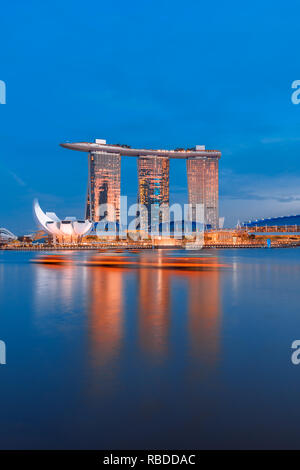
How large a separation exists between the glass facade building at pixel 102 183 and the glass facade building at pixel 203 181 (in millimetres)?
38314

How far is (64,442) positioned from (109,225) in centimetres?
11911

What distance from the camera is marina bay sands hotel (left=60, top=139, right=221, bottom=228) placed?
16850 centimetres

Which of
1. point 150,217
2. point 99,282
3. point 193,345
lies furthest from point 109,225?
point 193,345

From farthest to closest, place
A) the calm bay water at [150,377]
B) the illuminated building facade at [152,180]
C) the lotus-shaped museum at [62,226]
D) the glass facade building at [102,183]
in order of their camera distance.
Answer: the illuminated building facade at [152,180] < the glass facade building at [102,183] < the lotus-shaped museum at [62,226] < the calm bay water at [150,377]

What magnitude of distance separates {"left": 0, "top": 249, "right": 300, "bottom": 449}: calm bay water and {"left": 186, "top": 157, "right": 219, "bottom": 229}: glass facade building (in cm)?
17749

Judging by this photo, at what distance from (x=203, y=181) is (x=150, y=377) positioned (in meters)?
187

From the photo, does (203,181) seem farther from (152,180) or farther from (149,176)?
(149,176)

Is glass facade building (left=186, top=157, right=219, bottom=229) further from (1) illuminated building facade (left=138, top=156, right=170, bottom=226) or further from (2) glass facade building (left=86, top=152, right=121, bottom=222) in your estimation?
(2) glass facade building (left=86, top=152, right=121, bottom=222)

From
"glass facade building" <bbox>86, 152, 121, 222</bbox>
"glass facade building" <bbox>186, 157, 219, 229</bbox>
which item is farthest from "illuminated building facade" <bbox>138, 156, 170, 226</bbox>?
"glass facade building" <bbox>86, 152, 121, 222</bbox>

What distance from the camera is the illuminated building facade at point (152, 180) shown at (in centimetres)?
18225

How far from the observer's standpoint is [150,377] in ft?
19.8
